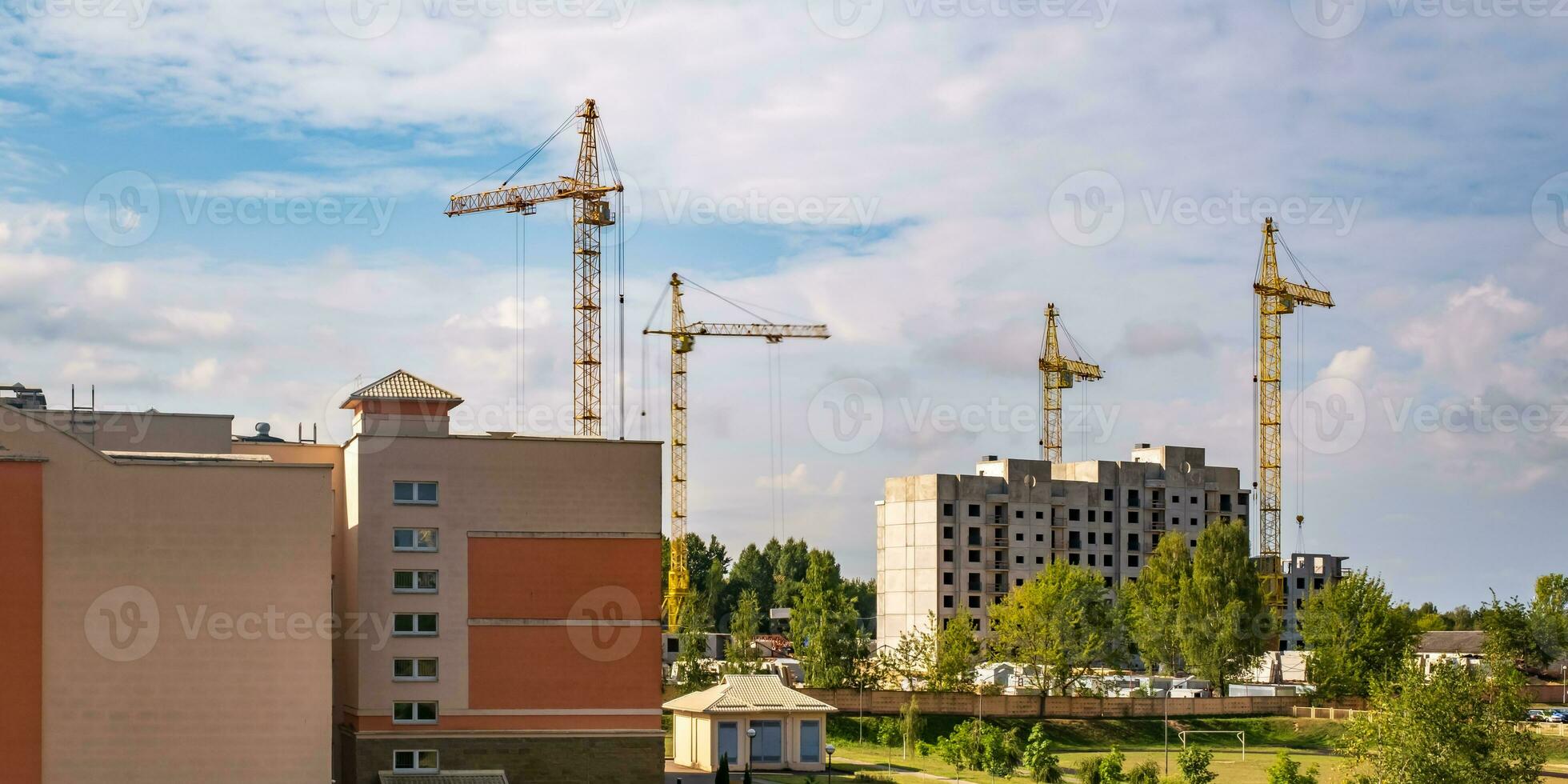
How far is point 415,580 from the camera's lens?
4472 centimetres

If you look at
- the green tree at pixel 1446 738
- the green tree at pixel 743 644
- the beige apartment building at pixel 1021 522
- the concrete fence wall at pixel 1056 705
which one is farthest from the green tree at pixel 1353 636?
the green tree at pixel 1446 738

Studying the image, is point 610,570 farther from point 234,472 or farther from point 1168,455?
point 1168,455

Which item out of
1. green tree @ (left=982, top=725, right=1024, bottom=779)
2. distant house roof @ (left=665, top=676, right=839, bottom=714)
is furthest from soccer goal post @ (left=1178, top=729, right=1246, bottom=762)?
distant house roof @ (left=665, top=676, right=839, bottom=714)

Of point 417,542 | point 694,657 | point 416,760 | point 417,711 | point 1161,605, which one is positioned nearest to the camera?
point 416,760

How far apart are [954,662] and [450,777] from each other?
51.9 meters

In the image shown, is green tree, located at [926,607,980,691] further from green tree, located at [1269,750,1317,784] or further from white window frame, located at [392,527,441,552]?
white window frame, located at [392,527,441,552]

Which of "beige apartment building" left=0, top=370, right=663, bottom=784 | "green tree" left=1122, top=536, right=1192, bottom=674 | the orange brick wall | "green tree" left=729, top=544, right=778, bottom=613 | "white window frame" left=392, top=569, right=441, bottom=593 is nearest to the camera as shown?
the orange brick wall

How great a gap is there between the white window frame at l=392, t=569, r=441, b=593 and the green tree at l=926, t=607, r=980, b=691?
165 ft

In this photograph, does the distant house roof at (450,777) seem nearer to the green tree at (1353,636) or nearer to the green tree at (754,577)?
the green tree at (1353,636)

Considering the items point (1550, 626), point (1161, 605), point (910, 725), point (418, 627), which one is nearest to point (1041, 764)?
point (910, 725)

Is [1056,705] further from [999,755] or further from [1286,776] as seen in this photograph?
Result: [1286,776]

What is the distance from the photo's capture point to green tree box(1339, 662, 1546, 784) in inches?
1879

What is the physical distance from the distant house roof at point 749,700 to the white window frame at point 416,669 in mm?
17422

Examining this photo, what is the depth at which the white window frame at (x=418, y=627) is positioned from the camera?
1748 inches
